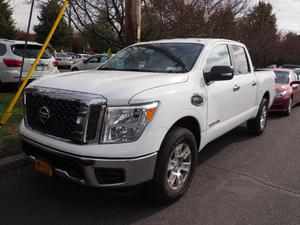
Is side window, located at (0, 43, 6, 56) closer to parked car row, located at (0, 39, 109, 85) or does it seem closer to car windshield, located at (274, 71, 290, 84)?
parked car row, located at (0, 39, 109, 85)

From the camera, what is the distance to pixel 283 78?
9.83 m

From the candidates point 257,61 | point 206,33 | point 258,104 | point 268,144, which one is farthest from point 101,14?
point 257,61

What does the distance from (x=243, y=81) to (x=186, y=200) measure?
2.39 m

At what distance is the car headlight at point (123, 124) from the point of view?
9.39 feet


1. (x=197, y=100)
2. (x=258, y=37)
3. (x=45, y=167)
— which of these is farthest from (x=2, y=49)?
(x=258, y=37)

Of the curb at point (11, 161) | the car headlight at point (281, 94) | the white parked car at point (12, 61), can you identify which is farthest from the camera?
the white parked car at point (12, 61)

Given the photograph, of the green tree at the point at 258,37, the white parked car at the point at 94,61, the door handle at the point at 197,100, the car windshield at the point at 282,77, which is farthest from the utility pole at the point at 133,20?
the green tree at the point at 258,37

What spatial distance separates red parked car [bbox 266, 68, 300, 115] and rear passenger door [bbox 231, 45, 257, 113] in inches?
137

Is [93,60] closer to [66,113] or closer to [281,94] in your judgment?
[281,94]

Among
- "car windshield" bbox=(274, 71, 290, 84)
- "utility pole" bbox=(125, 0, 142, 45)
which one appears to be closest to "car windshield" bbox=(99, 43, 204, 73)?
"utility pole" bbox=(125, 0, 142, 45)

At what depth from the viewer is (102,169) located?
285 cm

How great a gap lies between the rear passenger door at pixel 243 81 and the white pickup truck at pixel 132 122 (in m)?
0.79

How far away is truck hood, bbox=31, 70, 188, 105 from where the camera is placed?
2.92 m

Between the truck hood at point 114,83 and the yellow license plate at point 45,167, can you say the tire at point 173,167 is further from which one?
the yellow license plate at point 45,167
